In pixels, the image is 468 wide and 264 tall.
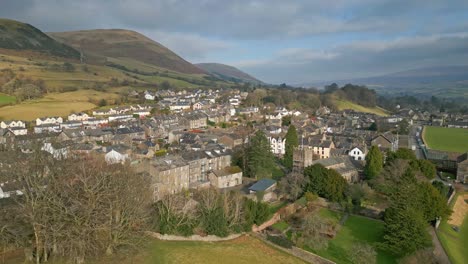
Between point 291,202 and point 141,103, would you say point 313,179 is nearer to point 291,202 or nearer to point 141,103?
point 291,202

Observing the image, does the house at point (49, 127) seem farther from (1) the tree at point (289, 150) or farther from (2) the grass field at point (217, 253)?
(2) the grass field at point (217, 253)

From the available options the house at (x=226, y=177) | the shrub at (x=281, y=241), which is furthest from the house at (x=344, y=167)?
the shrub at (x=281, y=241)

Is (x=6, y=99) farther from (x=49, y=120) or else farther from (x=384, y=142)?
(x=384, y=142)

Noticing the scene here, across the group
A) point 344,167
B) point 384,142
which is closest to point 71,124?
point 344,167

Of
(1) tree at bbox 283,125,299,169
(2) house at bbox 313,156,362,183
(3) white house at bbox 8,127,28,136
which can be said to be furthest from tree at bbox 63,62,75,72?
(2) house at bbox 313,156,362,183

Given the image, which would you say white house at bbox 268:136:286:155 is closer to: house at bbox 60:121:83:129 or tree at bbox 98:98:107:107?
house at bbox 60:121:83:129

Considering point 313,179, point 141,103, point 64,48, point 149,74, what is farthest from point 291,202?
point 64,48
